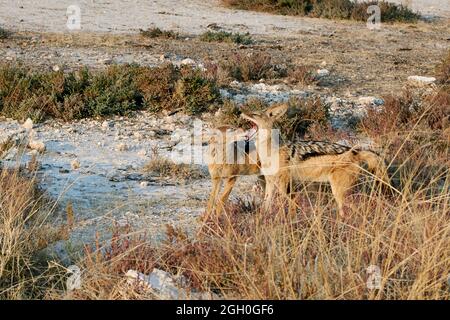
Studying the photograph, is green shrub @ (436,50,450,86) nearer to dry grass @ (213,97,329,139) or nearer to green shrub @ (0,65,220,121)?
dry grass @ (213,97,329,139)

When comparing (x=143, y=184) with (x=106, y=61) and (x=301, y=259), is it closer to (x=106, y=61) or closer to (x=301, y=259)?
(x=301, y=259)

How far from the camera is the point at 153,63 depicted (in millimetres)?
13211

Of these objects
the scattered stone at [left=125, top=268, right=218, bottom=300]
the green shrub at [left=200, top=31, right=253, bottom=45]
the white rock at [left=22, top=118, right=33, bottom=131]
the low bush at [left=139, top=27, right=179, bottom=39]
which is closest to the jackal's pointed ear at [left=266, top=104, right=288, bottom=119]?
the scattered stone at [left=125, top=268, right=218, bottom=300]

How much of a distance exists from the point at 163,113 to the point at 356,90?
3471 millimetres

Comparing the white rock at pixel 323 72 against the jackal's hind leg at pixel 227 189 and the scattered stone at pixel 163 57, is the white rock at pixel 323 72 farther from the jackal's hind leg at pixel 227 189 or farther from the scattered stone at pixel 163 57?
the jackal's hind leg at pixel 227 189

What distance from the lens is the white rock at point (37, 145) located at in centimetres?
884

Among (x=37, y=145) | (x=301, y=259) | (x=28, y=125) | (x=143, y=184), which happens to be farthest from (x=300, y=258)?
(x=28, y=125)

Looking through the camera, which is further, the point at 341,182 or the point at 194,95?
the point at 194,95

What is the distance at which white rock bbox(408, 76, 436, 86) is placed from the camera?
12.8m

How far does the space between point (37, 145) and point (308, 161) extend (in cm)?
354

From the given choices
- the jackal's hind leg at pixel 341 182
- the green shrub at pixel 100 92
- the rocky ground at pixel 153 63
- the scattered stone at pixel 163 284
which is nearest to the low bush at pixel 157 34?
the rocky ground at pixel 153 63

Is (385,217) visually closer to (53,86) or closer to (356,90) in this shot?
(53,86)

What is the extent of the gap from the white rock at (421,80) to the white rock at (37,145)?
6.56 metres
